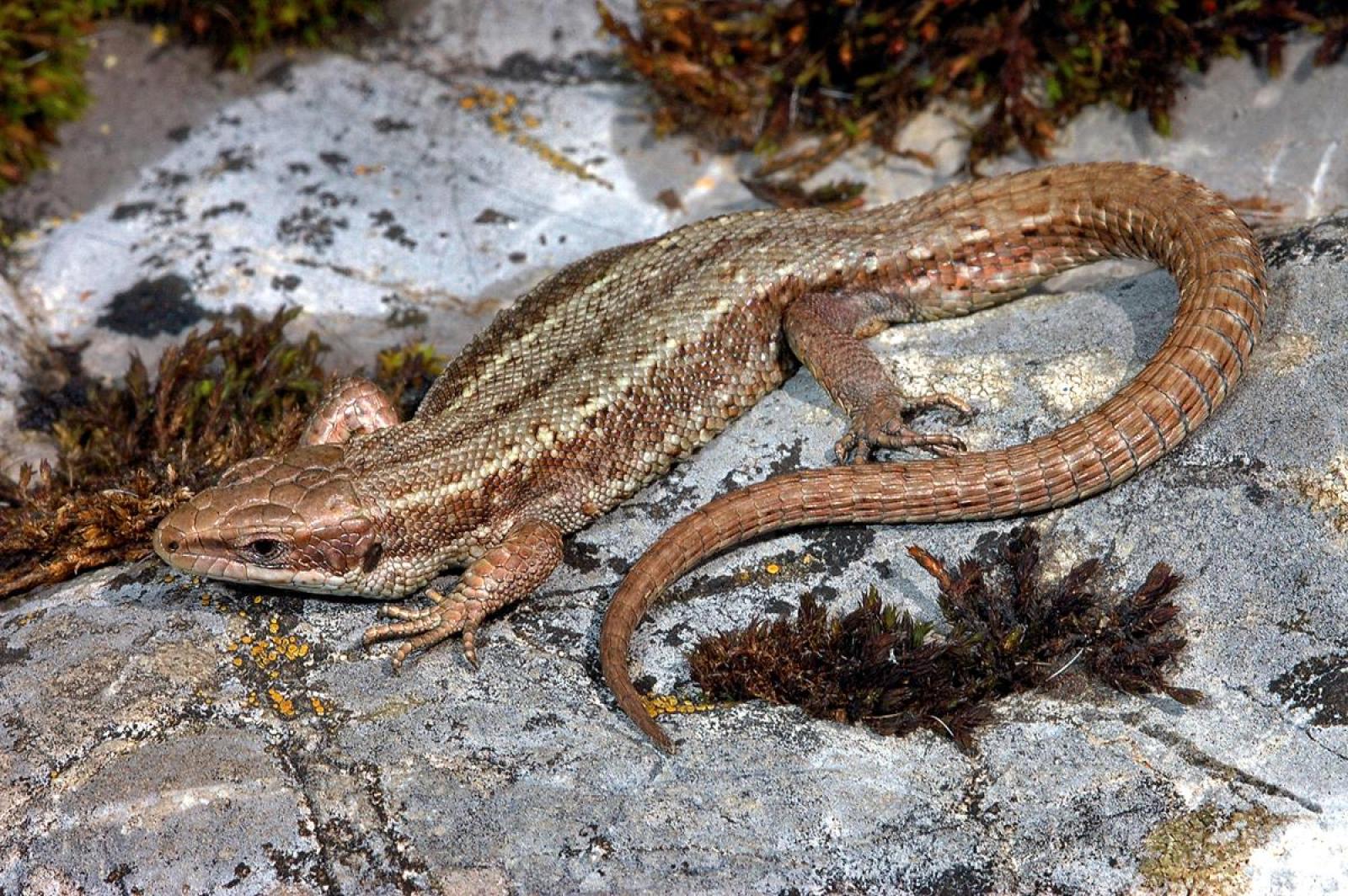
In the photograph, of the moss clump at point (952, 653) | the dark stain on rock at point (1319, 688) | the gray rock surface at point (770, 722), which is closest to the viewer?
the gray rock surface at point (770, 722)

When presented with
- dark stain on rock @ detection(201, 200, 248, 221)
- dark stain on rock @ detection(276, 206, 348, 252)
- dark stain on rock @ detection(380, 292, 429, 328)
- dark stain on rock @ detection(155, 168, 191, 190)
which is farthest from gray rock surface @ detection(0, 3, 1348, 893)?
dark stain on rock @ detection(380, 292, 429, 328)

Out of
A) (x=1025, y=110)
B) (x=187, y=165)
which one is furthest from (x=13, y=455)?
(x=1025, y=110)

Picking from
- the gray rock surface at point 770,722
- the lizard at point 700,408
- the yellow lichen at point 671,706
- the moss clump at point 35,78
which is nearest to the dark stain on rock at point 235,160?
the moss clump at point 35,78

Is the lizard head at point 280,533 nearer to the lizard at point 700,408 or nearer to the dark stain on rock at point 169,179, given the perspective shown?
the lizard at point 700,408

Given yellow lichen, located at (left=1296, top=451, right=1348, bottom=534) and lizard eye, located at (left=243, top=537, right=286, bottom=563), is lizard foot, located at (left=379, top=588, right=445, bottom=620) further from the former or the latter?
yellow lichen, located at (left=1296, top=451, right=1348, bottom=534)

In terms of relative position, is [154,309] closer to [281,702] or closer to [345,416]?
[345,416]

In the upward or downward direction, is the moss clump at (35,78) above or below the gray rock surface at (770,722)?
above

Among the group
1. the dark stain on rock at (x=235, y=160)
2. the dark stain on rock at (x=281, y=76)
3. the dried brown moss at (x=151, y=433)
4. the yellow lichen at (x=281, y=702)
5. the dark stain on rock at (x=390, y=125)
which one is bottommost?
the dried brown moss at (x=151, y=433)
